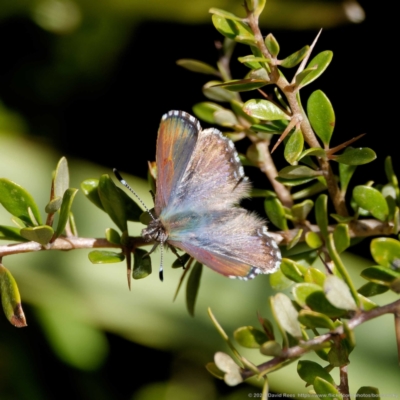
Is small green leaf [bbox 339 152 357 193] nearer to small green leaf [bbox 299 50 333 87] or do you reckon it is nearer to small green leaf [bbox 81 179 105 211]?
small green leaf [bbox 299 50 333 87]

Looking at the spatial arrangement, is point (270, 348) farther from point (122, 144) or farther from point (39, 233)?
point (122, 144)

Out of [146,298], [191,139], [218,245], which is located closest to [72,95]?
[146,298]

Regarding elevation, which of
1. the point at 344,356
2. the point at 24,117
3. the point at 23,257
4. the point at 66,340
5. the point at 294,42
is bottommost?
the point at 66,340

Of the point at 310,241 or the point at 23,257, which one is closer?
the point at 310,241

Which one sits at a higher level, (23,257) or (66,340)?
(23,257)

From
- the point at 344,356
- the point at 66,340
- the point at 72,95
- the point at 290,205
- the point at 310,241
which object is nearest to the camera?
the point at 344,356

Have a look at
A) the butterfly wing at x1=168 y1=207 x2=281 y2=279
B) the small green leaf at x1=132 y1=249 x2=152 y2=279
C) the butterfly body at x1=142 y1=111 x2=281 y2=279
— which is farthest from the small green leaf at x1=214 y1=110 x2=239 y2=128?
the small green leaf at x1=132 y1=249 x2=152 y2=279

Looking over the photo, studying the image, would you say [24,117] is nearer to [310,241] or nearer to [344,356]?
[310,241]

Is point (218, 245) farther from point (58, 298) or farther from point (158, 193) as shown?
point (58, 298)

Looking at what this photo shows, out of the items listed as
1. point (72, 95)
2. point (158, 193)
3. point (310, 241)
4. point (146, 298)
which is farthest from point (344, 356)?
point (72, 95)

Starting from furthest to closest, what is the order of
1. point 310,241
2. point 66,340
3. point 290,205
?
point 66,340 < point 290,205 < point 310,241
